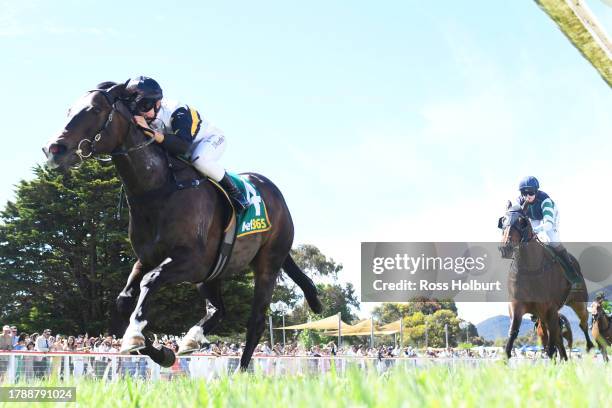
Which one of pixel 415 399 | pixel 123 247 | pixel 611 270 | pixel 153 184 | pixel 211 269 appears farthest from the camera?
pixel 123 247

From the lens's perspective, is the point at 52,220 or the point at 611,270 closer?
the point at 611,270

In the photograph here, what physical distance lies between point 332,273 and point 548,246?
227ft

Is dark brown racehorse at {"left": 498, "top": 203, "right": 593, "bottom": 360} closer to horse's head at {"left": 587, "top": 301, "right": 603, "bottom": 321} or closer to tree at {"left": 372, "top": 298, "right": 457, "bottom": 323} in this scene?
horse's head at {"left": 587, "top": 301, "right": 603, "bottom": 321}

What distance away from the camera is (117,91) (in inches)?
248

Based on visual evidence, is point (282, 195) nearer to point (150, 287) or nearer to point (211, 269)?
point (211, 269)

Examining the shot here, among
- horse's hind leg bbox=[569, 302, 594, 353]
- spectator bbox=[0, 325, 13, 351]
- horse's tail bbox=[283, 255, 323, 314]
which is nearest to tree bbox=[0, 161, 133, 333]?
spectator bbox=[0, 325, 13, 351]

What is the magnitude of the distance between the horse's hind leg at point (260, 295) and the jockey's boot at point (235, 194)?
3.06 feet

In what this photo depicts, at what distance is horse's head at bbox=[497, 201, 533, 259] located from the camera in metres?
10.5

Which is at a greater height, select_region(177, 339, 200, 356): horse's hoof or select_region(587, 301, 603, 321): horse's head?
select_region(587, 301, 603, 321): horse's head

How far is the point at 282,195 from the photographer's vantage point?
8.30 metres

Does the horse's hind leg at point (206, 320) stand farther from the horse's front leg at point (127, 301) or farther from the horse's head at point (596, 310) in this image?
the horse's head at point (596, 310)

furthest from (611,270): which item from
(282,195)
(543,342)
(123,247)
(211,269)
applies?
(123,247)

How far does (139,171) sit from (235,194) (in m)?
1.09

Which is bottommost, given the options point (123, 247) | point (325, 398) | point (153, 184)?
point (325, 398)
